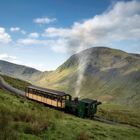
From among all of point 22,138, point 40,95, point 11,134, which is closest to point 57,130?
point 22,138

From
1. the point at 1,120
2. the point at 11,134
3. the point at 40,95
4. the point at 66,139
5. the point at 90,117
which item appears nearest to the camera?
the point at 11,134

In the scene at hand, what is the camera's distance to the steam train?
134 feet

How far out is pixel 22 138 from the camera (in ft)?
49.1

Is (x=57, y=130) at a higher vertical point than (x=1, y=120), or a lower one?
lower

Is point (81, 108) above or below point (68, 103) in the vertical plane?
below

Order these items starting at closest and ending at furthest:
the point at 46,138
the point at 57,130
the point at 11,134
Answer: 1. the point at 11,134
2. the point at 46,138
3. the point at 57,130

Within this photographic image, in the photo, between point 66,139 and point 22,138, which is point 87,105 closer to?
point 66,139

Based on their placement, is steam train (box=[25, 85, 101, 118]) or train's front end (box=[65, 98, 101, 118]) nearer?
train's front end (box=[65, 98, 101, 118])

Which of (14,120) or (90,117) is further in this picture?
(90,117)

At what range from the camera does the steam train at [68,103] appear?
40938mm

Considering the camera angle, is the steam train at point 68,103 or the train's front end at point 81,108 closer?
the train's front end at point 81,108

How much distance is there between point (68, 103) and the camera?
4256cm

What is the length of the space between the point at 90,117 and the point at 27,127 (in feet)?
83.1

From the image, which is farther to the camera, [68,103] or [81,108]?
[68,103]
